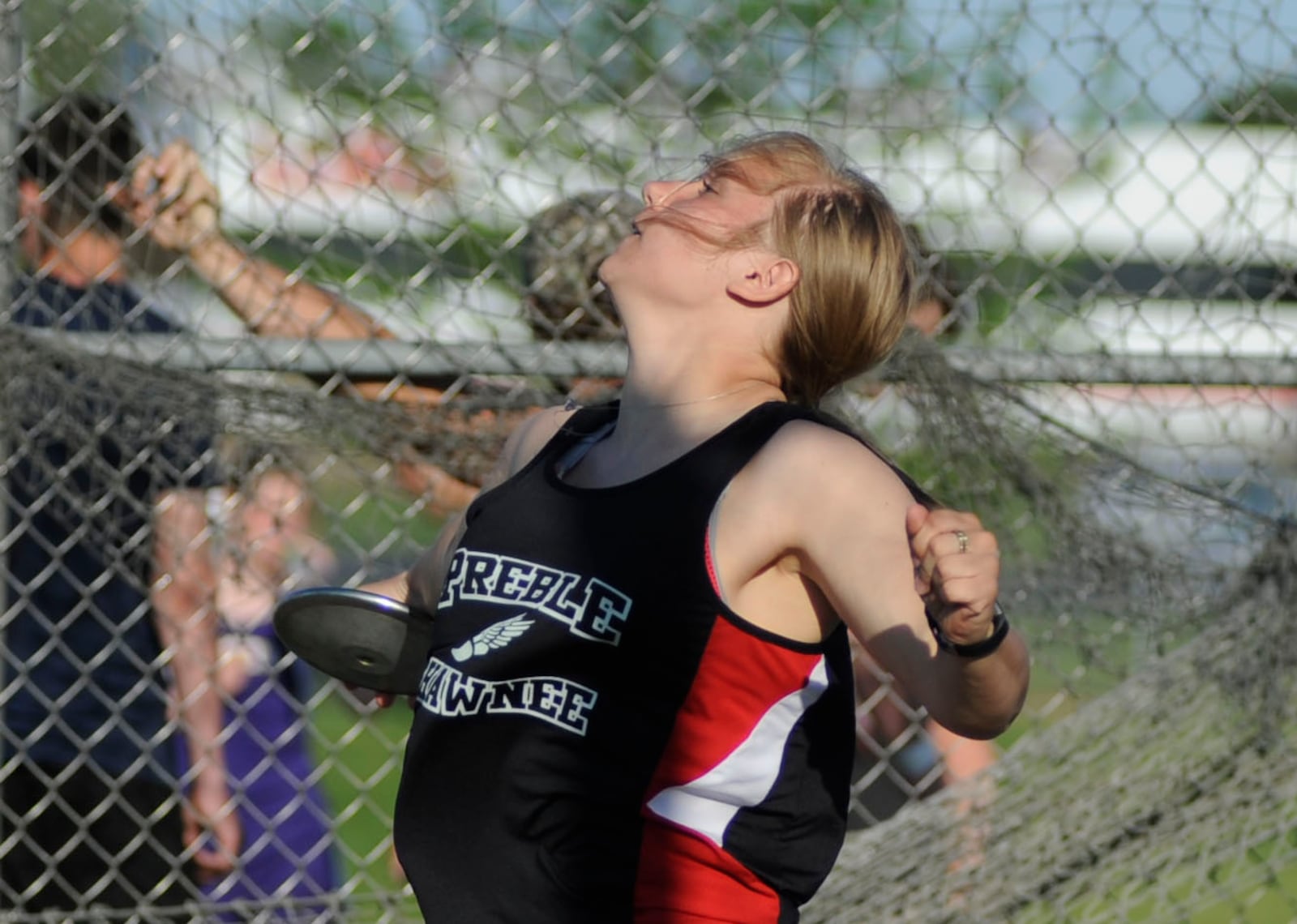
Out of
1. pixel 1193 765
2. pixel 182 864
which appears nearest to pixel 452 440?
pixel 182 864

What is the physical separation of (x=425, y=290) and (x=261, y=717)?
1431 mm

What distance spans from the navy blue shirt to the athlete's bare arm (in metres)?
1.51

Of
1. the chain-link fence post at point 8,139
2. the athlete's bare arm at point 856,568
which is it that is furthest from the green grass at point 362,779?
the athlete's bare arm at point 856,568

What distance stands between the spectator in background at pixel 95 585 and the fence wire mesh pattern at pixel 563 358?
0.04 ft

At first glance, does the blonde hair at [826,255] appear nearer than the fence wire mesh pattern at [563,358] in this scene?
Yes

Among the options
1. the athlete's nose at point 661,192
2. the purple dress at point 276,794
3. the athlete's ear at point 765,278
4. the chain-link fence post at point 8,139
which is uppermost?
the chain-link fence post at point 8,139

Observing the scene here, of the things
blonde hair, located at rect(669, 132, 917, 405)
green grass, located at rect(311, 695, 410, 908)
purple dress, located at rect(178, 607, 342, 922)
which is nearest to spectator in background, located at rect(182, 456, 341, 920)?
purple dress, located at rect(178, 607, 342, 922)

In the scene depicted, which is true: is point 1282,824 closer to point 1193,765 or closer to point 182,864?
point 1193,765

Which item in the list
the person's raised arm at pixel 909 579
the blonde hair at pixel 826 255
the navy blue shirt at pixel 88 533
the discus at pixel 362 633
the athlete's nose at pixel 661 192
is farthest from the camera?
the navy blue shirt at pixel 88 533

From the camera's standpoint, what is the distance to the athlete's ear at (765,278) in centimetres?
176

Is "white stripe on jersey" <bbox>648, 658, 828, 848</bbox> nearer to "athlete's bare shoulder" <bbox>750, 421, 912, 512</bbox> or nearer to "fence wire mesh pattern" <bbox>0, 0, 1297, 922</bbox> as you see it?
"athlete's bare shoulder" <bbox>750, 421, 912, 512</bbox>

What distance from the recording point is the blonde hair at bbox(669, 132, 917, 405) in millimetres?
1753

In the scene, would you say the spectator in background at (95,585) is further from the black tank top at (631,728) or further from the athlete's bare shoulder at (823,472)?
the athlete's bare shoulder at (823,472)

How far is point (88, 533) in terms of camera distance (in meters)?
2.97
